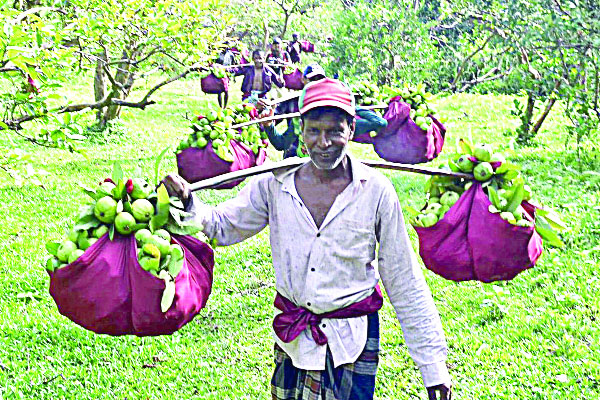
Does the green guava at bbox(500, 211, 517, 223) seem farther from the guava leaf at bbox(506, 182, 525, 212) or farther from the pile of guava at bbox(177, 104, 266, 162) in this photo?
the pile of guava at bbox(177, 104, 266, 162)

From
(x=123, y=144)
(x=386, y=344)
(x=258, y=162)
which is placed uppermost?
(x=258, y=162)

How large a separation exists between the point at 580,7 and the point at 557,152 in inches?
95.5

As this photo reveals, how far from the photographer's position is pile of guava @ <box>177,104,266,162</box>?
529 centimetres

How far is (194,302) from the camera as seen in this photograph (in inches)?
86.4

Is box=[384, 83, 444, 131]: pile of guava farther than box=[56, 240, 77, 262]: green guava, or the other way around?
box=[384, 83, 444, 131]: pile of guava

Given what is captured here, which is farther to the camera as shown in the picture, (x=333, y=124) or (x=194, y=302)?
(x=333, y=124)

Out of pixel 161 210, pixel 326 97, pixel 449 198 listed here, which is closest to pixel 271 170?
pixel 326 97

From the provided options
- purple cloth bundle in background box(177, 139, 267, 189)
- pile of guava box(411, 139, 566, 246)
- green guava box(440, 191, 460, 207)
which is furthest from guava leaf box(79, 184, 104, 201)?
purple cloth bundle in background box(177, 139, 267, 189)

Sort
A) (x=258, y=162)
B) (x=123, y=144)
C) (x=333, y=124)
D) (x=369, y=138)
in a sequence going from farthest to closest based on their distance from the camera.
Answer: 1. (x=123, y=144)
2. (x=369, y=138)
3. (x=258, y=162)
4. (x=333, y=124)

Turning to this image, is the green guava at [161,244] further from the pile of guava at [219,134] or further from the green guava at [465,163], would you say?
the pile of guava at [219,134]

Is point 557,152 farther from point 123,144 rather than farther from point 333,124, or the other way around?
point 333,124

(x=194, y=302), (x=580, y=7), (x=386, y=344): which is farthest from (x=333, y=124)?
(x=580, y=7)

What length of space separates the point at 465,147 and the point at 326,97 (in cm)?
75

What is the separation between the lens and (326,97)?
7.59 feet
